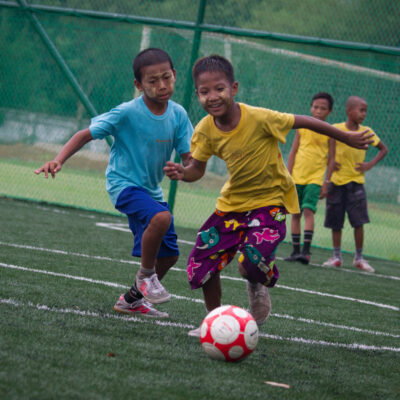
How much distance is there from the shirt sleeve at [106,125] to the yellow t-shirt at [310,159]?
4.09 metres

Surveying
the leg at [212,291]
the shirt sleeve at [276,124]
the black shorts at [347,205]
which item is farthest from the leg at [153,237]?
the black shorts at [347,205]

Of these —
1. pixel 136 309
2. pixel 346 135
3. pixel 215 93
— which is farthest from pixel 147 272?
pixel 346 135

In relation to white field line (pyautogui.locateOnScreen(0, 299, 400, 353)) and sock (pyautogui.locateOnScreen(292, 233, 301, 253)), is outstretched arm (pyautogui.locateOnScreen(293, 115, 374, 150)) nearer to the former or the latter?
white field line (pyautogui.locateOnScreen(0, 299, 400, 353))

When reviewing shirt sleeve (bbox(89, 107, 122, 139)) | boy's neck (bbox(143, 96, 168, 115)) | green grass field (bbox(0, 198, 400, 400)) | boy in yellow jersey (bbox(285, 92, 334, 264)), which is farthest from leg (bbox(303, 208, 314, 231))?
shirt sleeve (bbox(89, 107, 122, 139))

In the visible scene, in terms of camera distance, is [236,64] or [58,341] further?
[236,64]

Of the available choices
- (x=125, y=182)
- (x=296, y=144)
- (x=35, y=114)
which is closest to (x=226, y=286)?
(x=125, y=182)

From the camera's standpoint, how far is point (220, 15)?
996 cm

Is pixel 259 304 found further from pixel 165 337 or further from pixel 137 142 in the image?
pixel 137 142

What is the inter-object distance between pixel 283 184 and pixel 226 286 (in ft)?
6.08

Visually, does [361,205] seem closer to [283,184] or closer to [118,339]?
[283,184]

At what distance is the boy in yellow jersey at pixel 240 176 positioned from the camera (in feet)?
13.4

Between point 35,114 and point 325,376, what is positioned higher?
point 35,114

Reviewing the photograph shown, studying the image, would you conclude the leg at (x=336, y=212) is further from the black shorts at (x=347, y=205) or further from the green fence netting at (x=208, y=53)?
the green fence netting at (x=208, y=53)

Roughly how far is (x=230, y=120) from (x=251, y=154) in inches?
8.7
